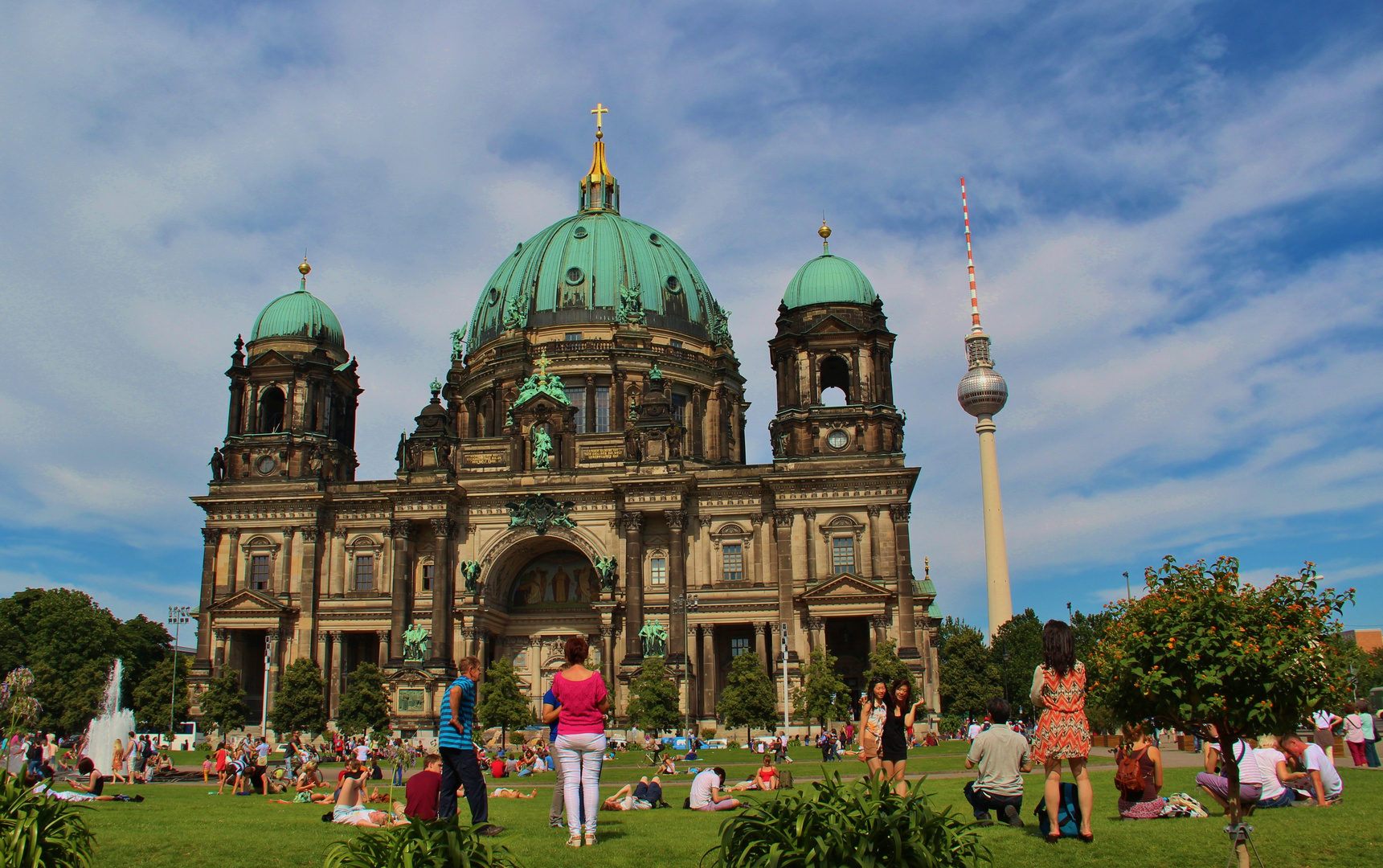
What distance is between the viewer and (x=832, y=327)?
6512cm

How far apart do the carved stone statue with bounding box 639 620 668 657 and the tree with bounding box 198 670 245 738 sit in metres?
22.7

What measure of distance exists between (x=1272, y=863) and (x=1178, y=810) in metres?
2.87

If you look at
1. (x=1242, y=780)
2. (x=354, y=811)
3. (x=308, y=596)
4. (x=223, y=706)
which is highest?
(x=308, y=596)

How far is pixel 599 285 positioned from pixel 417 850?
226 ft

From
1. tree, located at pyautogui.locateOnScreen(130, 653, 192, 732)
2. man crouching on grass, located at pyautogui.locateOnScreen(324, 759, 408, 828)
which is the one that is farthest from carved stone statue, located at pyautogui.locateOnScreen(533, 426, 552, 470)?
man crouching on grass, located at pyautogui.locateOnScreen(324, 759, 408, 828)

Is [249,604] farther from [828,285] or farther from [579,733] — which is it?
[579,733]

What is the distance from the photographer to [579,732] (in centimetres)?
1354

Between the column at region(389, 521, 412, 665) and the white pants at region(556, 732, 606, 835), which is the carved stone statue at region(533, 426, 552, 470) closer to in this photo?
the column at region(389, 521, 412, 665)

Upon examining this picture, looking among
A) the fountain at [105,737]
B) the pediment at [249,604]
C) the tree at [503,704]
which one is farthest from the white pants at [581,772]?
the pediment at [249,604]

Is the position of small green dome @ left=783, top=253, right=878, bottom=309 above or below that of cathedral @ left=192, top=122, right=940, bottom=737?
above

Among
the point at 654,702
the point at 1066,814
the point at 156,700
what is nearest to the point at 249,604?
the point at 156,700

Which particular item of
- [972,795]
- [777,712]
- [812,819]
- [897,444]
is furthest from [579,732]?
[897,444]

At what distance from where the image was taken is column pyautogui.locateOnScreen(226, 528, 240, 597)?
66812 millimetres

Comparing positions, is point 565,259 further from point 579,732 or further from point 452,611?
point 579,732
